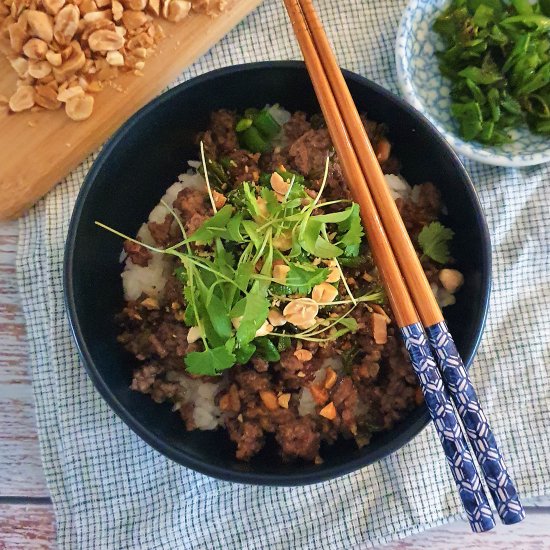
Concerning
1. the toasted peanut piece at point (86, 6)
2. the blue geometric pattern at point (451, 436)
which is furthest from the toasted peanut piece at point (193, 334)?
the toasted peanut piece at point (86, 6)

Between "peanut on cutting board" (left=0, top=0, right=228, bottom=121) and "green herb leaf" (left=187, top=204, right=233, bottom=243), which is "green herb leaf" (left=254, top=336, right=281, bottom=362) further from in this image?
"peanut on cutting board" (left=0, top=0, right=228, bottom=121)

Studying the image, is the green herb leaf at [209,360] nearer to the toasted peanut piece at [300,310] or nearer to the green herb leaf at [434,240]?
the toasted peanut piece at [300,310]

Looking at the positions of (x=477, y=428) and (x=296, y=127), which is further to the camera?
(x=296, y=127)

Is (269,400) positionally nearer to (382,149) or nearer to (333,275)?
(333,275)

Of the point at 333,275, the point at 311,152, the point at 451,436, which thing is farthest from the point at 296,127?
the point at 451,436

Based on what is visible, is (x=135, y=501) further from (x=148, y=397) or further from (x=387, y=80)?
(x=387, y=80)

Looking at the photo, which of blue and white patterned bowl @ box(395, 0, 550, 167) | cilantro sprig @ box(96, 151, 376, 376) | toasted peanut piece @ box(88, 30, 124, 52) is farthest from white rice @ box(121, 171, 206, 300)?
blue and white patterned bowl @ box(395, 0, 550, 167)
